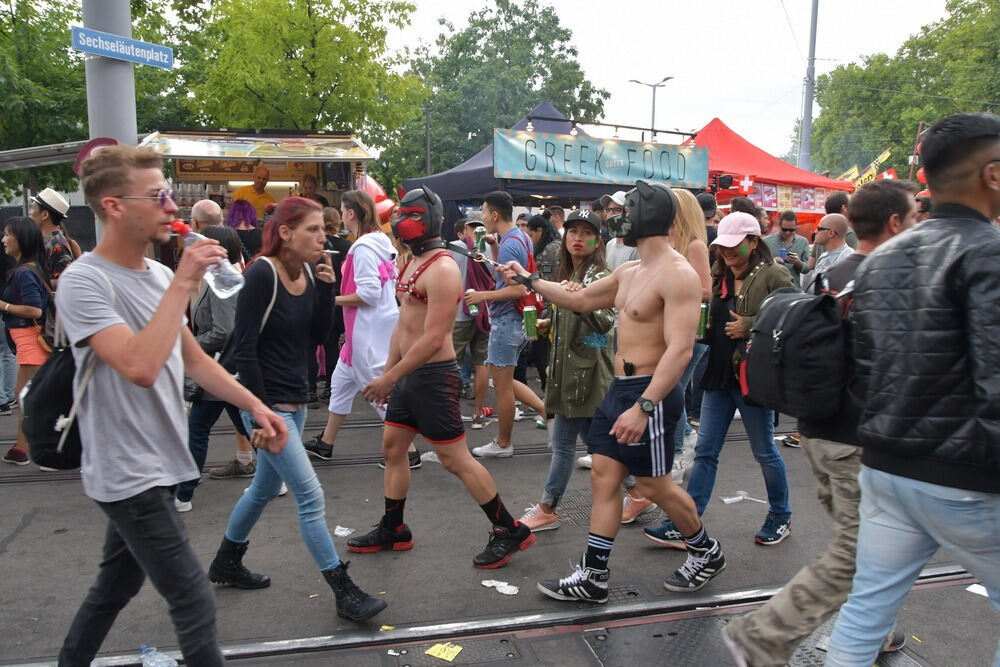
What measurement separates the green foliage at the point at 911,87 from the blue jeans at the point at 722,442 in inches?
1290

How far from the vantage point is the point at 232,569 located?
12.5 ft

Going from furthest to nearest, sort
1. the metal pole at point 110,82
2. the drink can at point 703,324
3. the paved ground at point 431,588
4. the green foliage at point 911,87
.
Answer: the green foliage at point 911,87 < the metal pole at point 110,82 < the drink can at point 703,324 < the paved ground at point 431,588

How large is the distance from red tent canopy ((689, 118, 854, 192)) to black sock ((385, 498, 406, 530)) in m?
13.9

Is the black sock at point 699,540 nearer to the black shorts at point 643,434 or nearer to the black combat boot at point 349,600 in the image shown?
the black shorts at point 643,434

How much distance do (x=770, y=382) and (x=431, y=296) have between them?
190 cm

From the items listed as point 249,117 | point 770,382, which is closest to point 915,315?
point 770,382

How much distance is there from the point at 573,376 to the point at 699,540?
120 centimetres

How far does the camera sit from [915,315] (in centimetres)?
208

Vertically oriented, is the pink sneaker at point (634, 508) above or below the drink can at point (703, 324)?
below

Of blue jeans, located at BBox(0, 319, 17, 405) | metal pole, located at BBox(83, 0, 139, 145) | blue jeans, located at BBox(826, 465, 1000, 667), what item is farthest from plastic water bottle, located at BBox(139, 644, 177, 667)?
blue jeans, located at BBox(0, 319, 17, 405)

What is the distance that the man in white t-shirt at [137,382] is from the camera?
91.1 inches

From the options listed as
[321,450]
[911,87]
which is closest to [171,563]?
[321,450]

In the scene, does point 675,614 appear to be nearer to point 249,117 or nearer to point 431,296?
point 431,296

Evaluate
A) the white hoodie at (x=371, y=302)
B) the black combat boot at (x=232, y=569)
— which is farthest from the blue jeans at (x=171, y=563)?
the white hoodie at (x=371, y=302)
